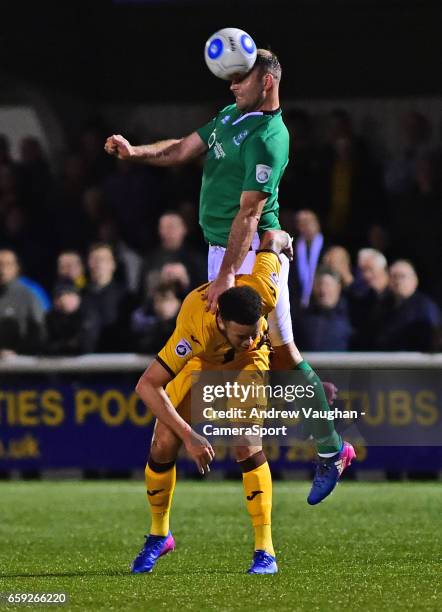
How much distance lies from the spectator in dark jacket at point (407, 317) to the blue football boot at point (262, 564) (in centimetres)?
521

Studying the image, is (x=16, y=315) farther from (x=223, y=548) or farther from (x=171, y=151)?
(x=171, y=151)

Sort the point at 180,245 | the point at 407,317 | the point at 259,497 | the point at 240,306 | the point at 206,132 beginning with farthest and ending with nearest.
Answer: the point at 180,245 → the point at 407,317 → the point at 206,132 → the point at 259,497 → the point at 240,306

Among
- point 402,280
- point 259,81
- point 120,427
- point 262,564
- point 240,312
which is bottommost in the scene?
point 262,564

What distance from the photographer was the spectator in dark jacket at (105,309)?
1405 centimetres

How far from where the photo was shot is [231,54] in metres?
8.11

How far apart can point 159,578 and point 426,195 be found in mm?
7542

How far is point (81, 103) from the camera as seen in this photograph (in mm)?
18672

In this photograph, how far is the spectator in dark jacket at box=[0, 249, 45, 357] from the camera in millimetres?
13997

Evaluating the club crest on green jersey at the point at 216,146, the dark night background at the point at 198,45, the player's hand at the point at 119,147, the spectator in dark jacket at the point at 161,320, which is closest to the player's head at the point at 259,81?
the club crest on green jersey at the point at 216,146

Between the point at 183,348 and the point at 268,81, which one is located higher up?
the point at 268,81

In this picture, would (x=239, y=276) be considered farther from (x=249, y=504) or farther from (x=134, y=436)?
(x=134, y=436)

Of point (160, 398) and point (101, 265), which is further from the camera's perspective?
point (101, 265)

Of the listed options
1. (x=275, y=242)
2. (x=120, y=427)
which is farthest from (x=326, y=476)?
(x=120, y=427)

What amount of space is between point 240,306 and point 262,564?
4.59 feet
